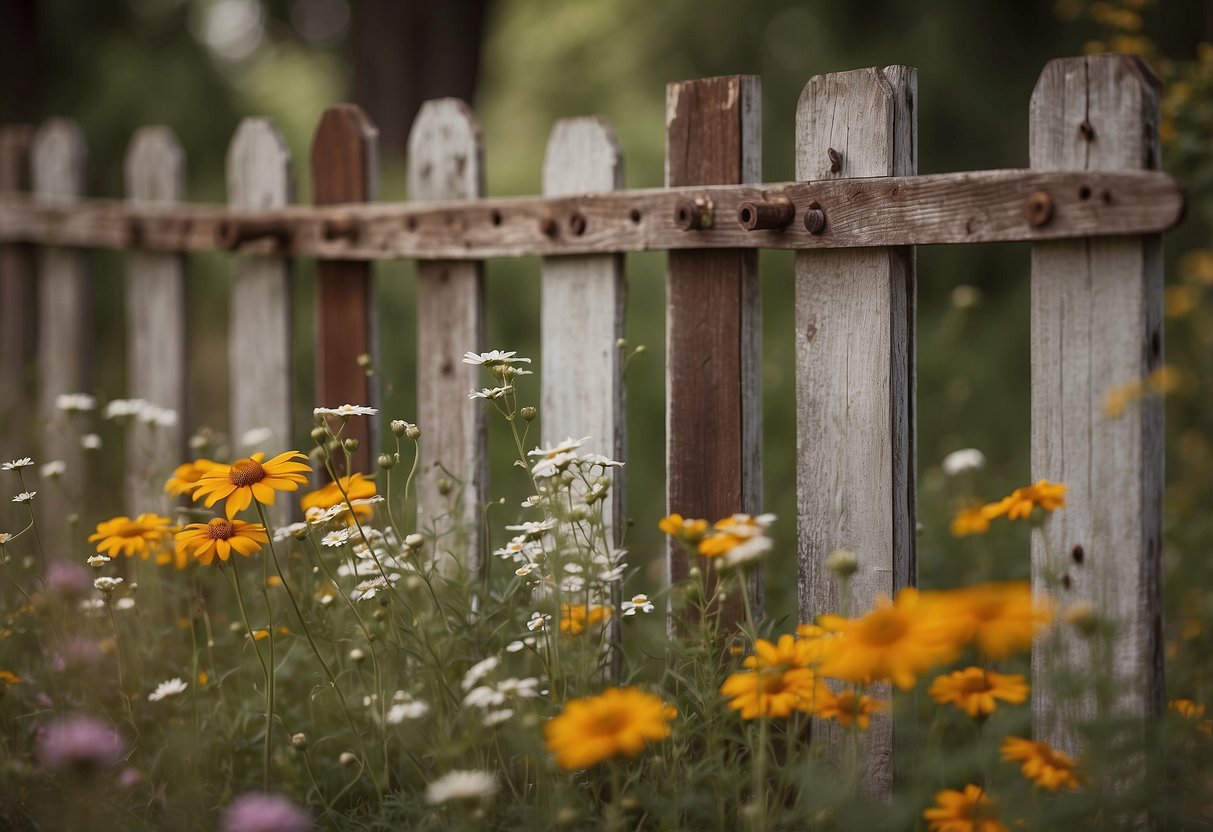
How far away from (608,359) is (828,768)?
0.97 metres

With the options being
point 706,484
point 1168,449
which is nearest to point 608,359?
point 706,484

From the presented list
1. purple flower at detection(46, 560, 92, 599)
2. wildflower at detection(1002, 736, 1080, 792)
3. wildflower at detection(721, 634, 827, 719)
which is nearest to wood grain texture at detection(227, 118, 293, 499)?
purple flower at detection(46, 560, 92, 599)

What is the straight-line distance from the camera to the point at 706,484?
2.35 metres

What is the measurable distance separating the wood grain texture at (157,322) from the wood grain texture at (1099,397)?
2647 millimetres

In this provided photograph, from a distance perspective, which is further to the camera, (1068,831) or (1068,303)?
(1068,303)

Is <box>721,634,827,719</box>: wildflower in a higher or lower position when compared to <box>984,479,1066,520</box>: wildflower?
lower

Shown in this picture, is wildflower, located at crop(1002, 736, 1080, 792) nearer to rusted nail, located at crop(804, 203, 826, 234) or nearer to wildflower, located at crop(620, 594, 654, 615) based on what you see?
wildflower, located at crop(620, 594, 654, 615)

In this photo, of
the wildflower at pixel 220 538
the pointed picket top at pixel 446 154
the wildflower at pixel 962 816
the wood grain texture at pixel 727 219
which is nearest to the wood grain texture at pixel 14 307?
the wood grain texture at pixel 727 219

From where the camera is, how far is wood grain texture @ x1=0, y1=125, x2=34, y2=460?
433cm

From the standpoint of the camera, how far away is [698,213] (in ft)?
7.32

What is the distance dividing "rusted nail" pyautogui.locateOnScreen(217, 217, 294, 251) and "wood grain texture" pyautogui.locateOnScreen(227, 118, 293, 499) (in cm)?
6

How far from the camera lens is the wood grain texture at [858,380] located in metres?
2.05

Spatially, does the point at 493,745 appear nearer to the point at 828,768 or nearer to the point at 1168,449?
the point at 828,768

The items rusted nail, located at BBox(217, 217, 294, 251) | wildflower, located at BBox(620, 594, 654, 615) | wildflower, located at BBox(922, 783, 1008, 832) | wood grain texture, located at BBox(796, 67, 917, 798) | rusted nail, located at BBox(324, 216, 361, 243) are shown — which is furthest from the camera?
rusted nail, located at BBox(217, 217, 294, 251)
